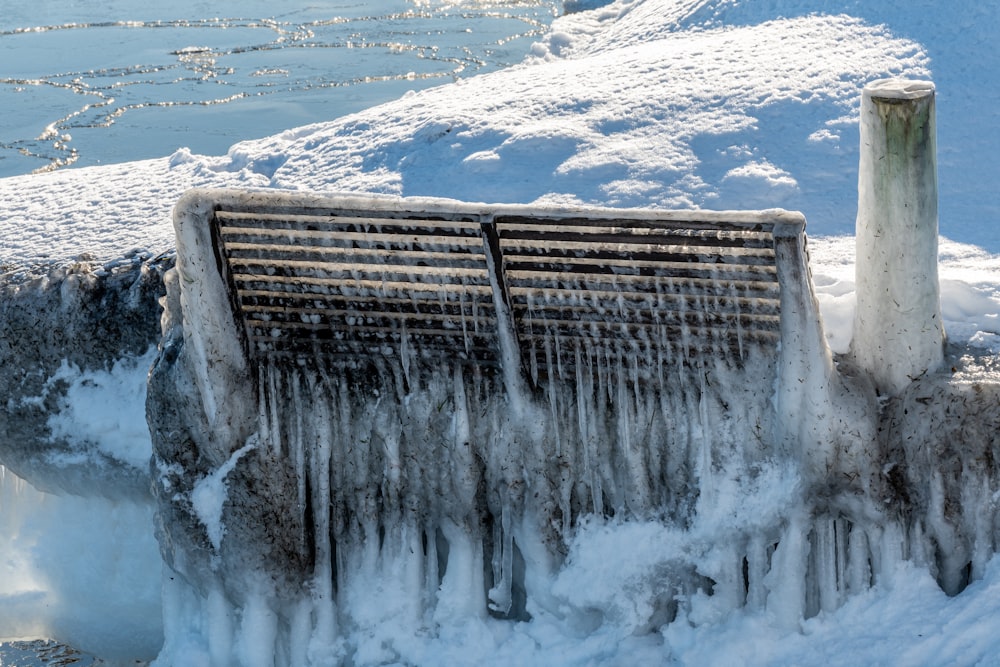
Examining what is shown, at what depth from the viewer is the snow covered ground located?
3443 millimetres

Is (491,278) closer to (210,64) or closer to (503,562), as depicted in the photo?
(503,562)

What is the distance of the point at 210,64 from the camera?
10.2 metres

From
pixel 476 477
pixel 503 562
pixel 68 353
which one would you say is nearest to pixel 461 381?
pixel 476 477

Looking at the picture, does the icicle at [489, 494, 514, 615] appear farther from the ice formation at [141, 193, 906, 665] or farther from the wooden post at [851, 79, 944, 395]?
the wooden post at [851, 79, 944, 395]

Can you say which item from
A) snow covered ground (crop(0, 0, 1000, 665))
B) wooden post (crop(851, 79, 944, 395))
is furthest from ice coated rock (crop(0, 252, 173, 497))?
wooden post (crop(851, 79, 944, 395))

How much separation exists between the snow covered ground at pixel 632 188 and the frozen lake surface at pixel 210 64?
91.2 inches

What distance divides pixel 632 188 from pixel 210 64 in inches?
260

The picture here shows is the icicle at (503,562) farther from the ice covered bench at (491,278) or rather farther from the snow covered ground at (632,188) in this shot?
the ice covered bench at (491,278)

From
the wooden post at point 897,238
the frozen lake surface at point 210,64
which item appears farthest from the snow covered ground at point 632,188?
the frozen lake surface at point 210,64

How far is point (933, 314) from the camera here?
329cm

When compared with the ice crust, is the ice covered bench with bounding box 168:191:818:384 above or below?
above

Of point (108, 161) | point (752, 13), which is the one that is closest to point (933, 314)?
point (752, 13)

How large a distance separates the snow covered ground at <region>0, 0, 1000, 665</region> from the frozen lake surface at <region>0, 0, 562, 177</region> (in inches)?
91.2

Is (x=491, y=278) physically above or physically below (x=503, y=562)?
above
